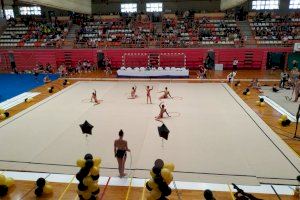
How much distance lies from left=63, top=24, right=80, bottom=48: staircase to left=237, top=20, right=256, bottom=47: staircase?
1774 centimetres

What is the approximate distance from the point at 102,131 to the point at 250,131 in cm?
601

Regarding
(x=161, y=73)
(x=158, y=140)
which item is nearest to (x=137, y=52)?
(x=161, y=73)

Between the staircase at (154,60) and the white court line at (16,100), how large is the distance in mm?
11520

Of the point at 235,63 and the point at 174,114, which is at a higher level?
the point at 235,63

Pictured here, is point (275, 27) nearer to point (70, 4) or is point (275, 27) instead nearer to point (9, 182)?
point (70, 4)

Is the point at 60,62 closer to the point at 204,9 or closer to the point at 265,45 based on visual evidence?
the point at 204,9

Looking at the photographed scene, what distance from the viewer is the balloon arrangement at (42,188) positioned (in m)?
6.68

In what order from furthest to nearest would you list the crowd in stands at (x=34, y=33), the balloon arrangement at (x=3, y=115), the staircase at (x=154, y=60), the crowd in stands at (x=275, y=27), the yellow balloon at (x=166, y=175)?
the crowd in stands at (x=34, y=33) → the crowd in stands at (x=275, y=27) → the staircase at (x=154, y=60) → the balloon arrangement at (x=3, y=115) → the yellow balloon at (x=166, y=175)

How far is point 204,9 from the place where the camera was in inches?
1232

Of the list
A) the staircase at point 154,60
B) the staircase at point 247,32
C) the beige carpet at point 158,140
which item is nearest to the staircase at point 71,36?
the staircase at point 154,60

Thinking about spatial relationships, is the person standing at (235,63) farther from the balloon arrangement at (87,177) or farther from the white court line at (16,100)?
the balloon arrangement at (87,177)

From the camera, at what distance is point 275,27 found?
26.8 meters

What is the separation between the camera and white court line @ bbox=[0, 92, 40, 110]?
47.4 feet

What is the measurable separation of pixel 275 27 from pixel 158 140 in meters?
22.9
